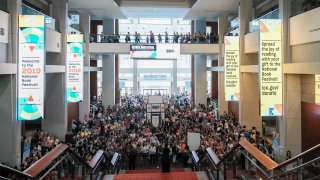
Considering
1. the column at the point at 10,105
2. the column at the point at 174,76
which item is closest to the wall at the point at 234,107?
the column at the point at 10,105

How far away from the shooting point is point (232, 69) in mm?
20391

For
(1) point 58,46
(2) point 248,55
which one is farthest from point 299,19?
(1) point 58,46

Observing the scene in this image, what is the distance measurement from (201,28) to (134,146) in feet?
62.1

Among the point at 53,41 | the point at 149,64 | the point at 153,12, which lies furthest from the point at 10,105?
the point at 149,64

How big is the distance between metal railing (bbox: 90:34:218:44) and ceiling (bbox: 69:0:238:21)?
6.71ft

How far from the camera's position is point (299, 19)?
536 inches

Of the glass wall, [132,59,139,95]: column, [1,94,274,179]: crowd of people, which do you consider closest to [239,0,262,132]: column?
[1,94,274,179]: crowd of people

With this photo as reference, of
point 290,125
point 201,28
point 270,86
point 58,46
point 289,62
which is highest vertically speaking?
point 201,28

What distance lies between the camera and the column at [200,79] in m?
34.0

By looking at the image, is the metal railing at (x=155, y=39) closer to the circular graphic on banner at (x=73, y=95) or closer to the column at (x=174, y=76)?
the circular graphic on banner at (x=73, y=95)

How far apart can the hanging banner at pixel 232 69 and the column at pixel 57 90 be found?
30.6 feet

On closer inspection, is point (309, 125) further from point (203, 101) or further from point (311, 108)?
point (203, 101)

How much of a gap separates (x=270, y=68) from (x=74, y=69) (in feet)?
37.3

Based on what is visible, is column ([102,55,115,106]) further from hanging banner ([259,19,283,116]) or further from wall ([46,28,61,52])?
hanging banner ([259,19,283,116])
